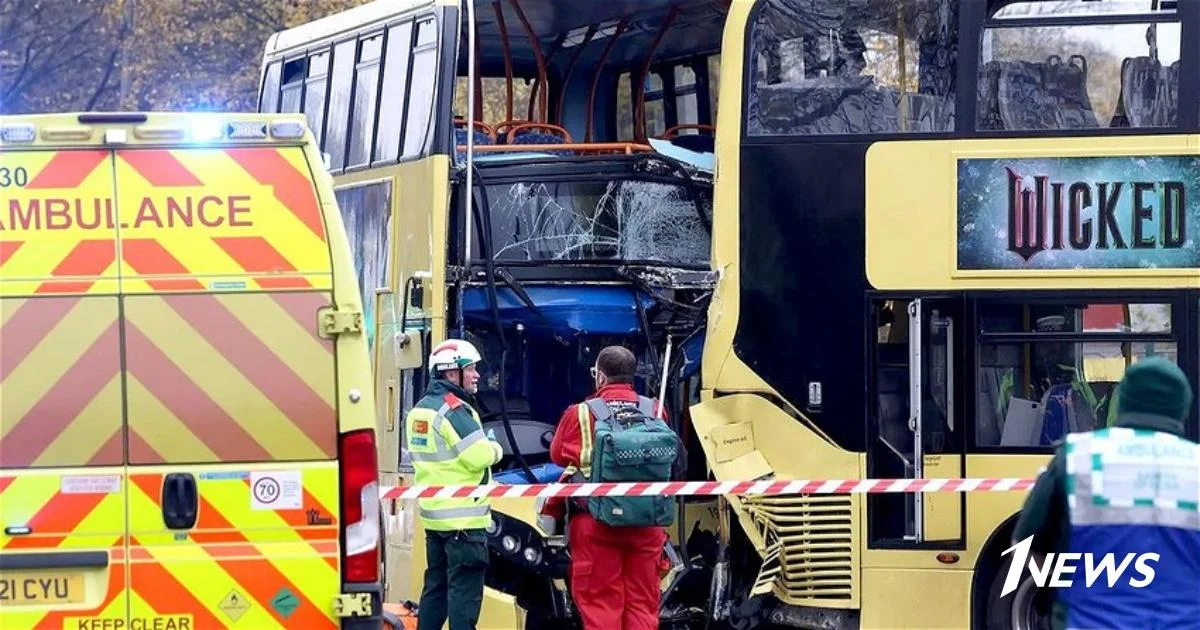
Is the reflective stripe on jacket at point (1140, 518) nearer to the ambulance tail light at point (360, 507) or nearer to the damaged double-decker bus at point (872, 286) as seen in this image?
the ambulance tail light at point (360, 507)

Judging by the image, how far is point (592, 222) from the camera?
37.6ft

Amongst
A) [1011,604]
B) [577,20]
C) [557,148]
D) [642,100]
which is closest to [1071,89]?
[1011,604]

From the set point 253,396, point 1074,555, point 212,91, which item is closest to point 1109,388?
point 1074,555

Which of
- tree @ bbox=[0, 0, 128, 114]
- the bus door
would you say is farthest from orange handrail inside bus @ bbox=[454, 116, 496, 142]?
tree @ bbox=[0, 0, 128, 114]

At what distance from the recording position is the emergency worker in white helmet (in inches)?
388

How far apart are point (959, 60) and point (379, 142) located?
13.0 feet

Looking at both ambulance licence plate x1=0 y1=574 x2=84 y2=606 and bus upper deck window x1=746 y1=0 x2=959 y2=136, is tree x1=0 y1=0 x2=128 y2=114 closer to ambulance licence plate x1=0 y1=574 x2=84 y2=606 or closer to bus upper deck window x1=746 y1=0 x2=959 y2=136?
bus upper deck window x1=746 y1=0 x2=959 y2=136

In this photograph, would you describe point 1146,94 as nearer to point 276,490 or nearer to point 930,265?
point 930,265

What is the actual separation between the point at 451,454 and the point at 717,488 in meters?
1.31

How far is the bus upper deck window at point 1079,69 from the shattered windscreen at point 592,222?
2.09m

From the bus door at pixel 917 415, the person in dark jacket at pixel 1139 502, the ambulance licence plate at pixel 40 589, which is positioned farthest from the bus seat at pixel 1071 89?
the ambulance licence plate at pixel 40 589

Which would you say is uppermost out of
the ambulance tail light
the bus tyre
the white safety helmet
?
the white safety helmet

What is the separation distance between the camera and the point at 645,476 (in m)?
9.71

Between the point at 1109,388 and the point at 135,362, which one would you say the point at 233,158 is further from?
Result: the point at 1109,388
